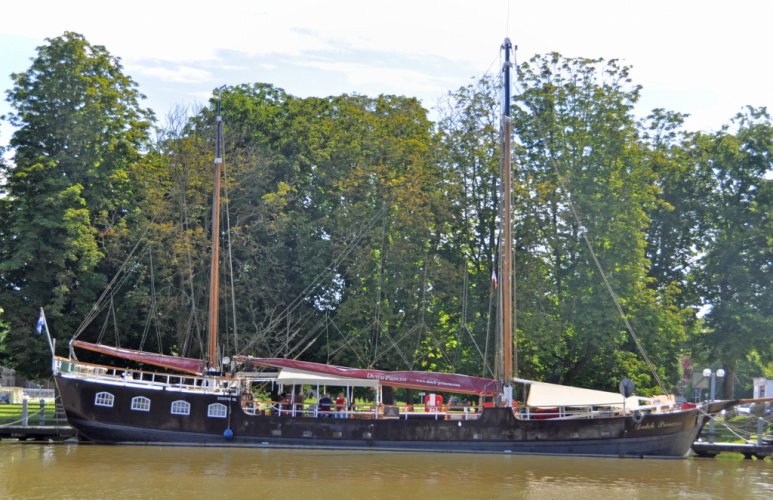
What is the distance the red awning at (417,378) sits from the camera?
1485 inches

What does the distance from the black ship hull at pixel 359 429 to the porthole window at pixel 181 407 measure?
0.08m

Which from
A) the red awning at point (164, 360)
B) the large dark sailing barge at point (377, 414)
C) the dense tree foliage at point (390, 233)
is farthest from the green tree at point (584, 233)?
the red awning at point (164, 360)

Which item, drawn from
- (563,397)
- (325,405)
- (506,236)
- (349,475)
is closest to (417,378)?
(325,405)

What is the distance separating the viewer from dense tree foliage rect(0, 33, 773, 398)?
4591cm

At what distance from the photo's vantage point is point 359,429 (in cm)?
3772

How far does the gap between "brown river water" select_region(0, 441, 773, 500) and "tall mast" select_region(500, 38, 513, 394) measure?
3.96m

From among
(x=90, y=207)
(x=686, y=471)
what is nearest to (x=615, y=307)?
(x=686, y=471)

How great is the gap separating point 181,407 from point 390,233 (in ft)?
47.2

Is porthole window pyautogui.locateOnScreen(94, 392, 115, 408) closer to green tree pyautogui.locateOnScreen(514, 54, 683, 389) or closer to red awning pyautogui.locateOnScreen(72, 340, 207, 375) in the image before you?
red awning pyautogui.locateOnScreen(72, 340, 207, 375)

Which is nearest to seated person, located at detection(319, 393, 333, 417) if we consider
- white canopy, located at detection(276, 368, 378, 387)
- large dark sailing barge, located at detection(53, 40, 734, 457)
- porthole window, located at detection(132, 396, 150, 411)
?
large dark sailing barge, located at detection(53, 40, 734, 457)

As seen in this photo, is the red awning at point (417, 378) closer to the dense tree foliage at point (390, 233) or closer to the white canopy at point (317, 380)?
the white canopy at point (317, 380)

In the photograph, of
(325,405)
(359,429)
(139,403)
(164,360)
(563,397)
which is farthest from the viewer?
(164,360)

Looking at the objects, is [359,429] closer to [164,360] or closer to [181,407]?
[181,407]

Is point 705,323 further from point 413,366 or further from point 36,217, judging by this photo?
point 36,217
